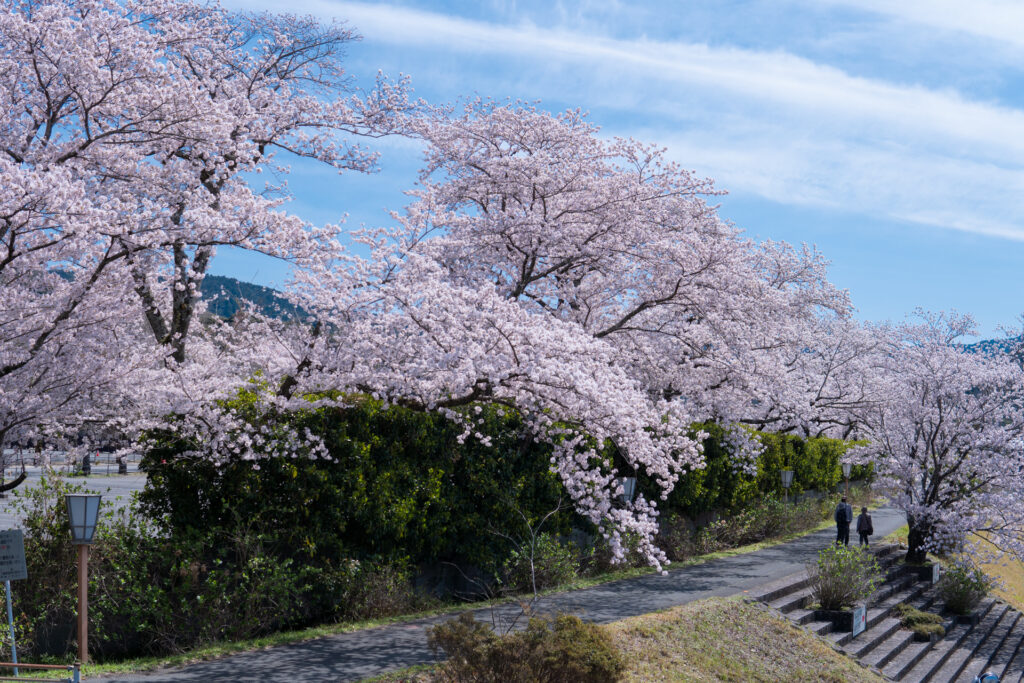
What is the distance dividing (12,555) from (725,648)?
30.0 ft

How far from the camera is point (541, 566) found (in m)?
14.8

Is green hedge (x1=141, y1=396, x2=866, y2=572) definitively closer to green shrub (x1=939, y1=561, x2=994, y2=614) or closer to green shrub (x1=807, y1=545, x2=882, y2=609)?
green shrub (x1=807, y1=545, x2=882, y2=609)

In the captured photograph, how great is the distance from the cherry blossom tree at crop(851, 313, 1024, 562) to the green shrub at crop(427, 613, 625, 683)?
14192 mm

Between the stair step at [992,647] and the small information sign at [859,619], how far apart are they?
2229 mm

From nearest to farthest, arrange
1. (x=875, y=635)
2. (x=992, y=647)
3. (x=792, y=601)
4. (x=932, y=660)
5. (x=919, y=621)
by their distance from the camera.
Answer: (x=792, y=601) → (x=875, y=635) → (x=932, y=660) → (x=919, y=621) → (x=992, y=647)

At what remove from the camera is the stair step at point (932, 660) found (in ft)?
46.5

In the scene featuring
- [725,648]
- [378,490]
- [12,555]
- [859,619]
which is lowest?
[859,619]

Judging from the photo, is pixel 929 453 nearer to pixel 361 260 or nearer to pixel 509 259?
pixel 509 259

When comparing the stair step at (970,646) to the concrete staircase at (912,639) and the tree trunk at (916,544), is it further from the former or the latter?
the tree trunk at (916,544)

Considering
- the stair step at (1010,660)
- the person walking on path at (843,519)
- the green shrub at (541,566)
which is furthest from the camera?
the person walking on path at (843,519)

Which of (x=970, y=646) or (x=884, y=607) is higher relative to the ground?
(x=884, y=607)

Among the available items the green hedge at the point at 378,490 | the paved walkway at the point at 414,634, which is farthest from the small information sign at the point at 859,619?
the green hedge at the point at 378,490

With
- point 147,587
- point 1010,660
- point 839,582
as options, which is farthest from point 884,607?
point 147,587

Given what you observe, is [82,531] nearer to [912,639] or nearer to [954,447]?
[912,639]
